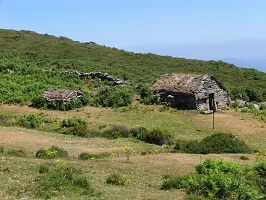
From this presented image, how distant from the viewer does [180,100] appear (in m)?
33.8

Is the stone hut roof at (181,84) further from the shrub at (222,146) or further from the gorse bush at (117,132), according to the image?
the shrub at (222,146)

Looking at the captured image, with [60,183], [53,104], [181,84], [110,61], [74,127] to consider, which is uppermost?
[110,61]

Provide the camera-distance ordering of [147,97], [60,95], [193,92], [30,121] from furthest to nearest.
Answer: [147,97], [60,95], [193,92], [30,121]

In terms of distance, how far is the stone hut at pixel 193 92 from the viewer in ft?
108

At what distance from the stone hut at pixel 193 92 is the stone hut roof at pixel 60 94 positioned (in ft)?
25.7

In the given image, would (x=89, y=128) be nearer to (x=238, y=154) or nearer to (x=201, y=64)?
(x=238, y=154)

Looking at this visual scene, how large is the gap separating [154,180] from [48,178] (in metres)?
4.11

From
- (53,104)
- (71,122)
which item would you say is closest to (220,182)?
(71,122)

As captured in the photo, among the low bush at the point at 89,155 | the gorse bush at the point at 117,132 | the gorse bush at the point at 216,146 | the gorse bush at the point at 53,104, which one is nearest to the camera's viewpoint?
the low bush at the point at 89,155

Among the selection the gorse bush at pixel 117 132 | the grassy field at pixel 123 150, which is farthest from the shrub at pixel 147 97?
the gorse bush at pixel 117 132

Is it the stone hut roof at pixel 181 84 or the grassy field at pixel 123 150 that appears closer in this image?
the grassy field at pixel 123 150

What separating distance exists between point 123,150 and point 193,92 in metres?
13.9

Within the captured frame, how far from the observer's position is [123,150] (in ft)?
66.5

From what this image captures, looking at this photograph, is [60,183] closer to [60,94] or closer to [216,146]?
[216,146]
